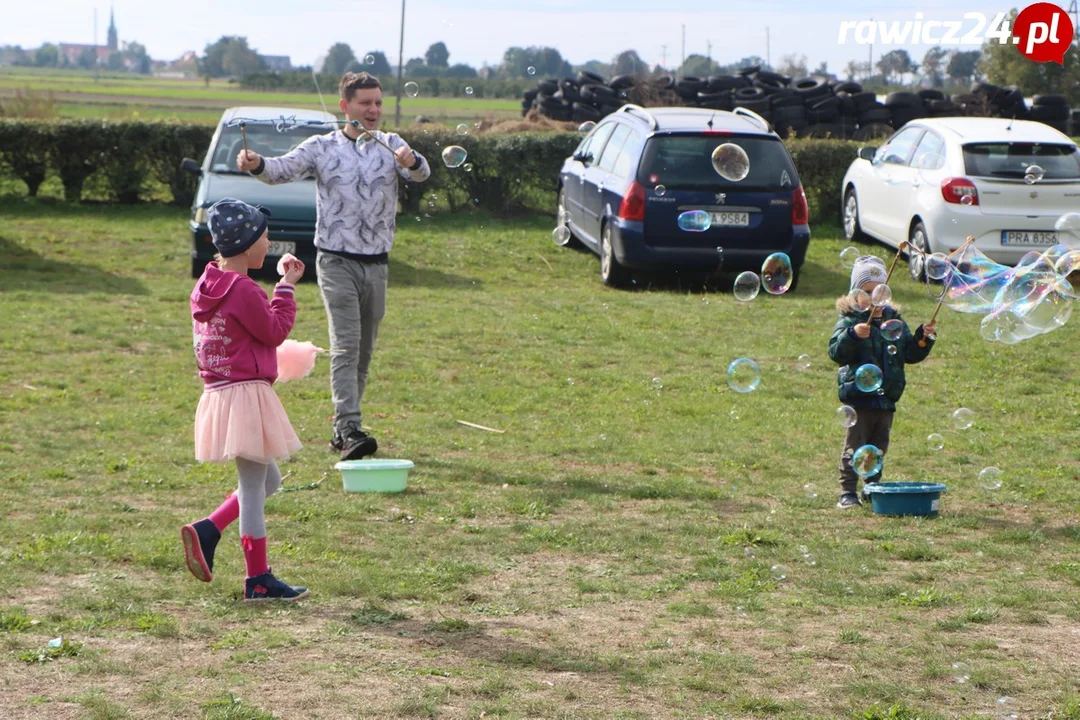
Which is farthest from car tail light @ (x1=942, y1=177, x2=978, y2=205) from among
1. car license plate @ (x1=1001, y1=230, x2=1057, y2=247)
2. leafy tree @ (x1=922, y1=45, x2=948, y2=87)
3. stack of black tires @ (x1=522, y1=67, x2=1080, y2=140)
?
leafy tree @ (x1=922, y1=45, x2=948, y2=87)

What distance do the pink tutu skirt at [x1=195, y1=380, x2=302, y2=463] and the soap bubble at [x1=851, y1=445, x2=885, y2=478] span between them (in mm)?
3144

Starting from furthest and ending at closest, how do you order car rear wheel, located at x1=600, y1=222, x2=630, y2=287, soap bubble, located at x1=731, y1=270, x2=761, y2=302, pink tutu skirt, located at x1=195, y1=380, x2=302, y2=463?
1. car rear wheel, located at x1=600, y1=222, x2=630, y2=287
2. soap bubble, located at x1=731, y1=270, x2=761, y2=302
3. pink tutu skirt, located at x1=195, y1=380, x2=302, y2=463

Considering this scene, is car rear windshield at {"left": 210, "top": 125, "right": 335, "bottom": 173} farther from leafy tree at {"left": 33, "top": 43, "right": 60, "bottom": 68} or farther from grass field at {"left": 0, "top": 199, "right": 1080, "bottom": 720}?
leafy tree at {"left": 33, "top": 43, "right": 60, "bottom": 68}

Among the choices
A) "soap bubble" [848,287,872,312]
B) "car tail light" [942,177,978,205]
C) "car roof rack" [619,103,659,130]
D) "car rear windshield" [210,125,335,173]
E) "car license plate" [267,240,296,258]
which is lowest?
"car license plate" [267,240,296,258]

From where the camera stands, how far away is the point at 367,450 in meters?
7.95

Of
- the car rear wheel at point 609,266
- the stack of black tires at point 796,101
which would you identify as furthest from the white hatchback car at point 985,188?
the stack of black tires at point 796,101

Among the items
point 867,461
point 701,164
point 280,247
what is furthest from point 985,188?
point 867,461

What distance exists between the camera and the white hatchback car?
13.9 metres

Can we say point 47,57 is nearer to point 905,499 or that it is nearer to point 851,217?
point 851,217

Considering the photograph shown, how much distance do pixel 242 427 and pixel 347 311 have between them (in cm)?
267

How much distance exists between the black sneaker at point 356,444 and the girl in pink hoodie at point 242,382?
2.39 meters

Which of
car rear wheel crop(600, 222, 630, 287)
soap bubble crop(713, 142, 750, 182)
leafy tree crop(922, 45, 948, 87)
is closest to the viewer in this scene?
soap bubble crop(713, 142, 750, 182)

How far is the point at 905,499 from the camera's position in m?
7.12

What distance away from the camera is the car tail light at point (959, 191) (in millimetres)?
14062
